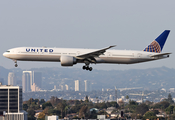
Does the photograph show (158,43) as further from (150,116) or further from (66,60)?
(150,116)

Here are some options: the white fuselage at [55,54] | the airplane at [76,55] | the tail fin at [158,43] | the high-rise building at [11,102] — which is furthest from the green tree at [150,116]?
the white fuselage at [55,54]

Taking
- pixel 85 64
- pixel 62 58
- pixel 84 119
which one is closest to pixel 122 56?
pixel 85 64

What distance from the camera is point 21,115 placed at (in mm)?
119125

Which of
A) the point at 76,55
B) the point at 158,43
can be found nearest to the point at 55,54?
the point at 76,55

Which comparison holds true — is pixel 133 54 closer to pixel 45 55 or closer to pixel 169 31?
pixel 169 31

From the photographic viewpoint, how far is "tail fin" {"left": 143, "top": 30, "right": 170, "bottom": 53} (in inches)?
2532

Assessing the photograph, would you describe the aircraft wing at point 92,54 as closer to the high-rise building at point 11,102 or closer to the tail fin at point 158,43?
the tail fin at point 158,43

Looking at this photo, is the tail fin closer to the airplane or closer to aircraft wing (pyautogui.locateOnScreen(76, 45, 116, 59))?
the airplane

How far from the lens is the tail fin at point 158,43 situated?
211 ft

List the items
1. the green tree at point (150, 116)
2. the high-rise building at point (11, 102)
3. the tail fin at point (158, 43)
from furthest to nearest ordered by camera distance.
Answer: the green tree at point (150, 116), the high-rise building at point (11, 102), the tail fin at point (158, 43)

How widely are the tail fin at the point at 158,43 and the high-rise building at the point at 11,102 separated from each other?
68542mm

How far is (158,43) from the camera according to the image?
6556 cm

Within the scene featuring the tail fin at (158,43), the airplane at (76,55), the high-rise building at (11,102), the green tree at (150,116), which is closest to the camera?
the airplane at (76,55)

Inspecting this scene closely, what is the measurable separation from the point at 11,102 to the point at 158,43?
2857 inches
